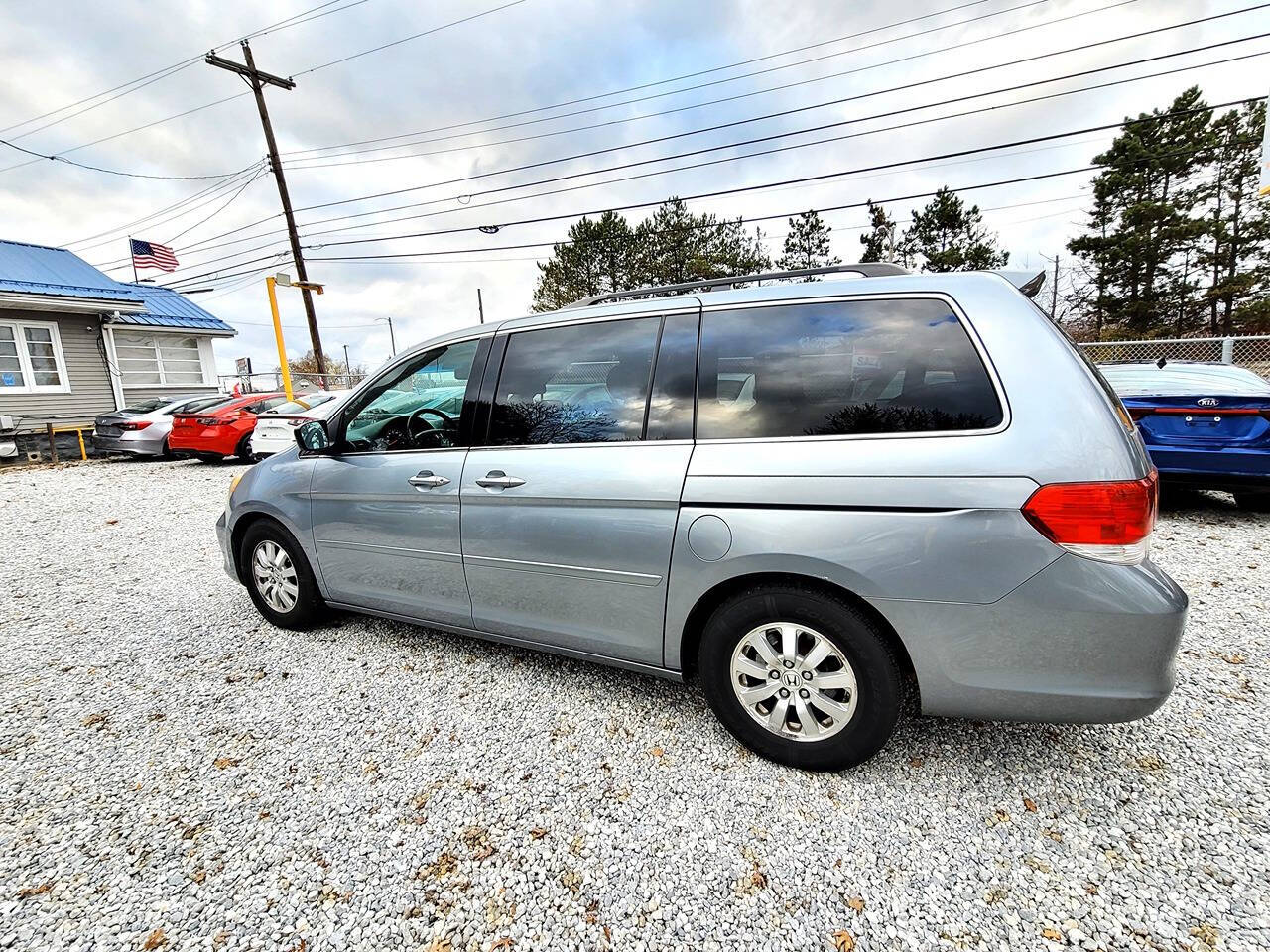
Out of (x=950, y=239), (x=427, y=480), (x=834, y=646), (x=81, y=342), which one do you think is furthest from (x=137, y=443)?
(x=950, y=239)

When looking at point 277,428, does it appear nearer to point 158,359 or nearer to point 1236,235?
point 158,359

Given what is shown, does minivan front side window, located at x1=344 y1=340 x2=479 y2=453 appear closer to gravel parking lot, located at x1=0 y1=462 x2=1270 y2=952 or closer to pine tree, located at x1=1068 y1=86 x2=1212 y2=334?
gravel parking lot, located at x1=0 y1=462 x2=1270 y2=952

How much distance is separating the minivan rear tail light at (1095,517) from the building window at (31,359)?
20.2m

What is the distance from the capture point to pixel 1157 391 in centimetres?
501

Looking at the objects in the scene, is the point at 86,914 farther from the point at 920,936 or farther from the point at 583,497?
the point at 920,936

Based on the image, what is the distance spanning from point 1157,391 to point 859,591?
5144mm

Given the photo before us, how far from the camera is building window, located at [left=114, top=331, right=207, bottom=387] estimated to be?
15781 millimetres

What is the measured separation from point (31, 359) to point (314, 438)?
17.2m

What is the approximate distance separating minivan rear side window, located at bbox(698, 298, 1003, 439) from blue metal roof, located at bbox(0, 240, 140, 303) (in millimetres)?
18777

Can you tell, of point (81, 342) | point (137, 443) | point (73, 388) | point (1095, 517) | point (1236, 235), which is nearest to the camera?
point (1095, 517)

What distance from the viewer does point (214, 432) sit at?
1092 cm

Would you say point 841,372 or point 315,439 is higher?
point 841,372

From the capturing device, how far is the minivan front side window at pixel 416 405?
2.89 m

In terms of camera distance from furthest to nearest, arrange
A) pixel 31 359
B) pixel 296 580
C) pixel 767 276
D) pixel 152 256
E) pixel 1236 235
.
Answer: pixel 1236 235 < pixel 152 256 < pixel 31 359 < pixel 296 580 < pixel 767 276
